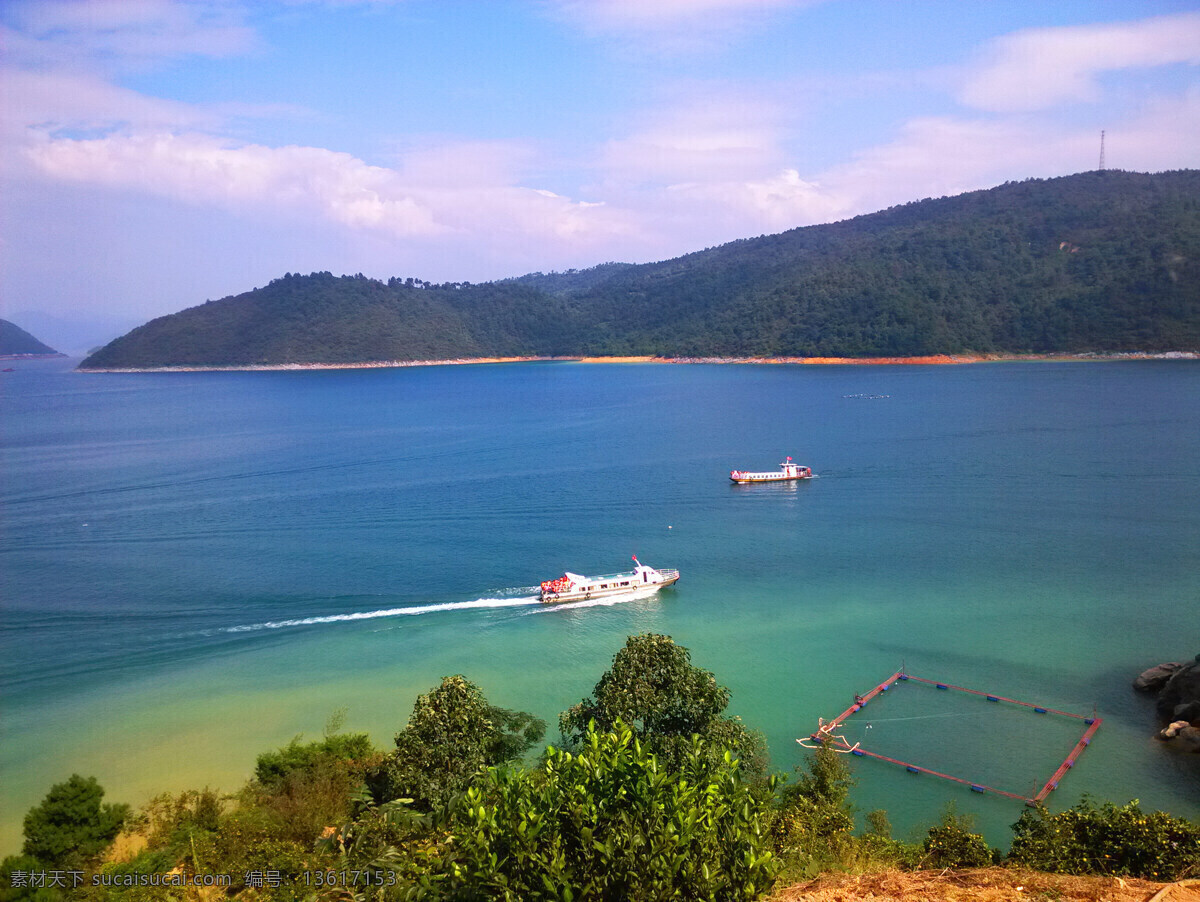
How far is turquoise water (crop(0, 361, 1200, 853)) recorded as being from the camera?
18.9 m

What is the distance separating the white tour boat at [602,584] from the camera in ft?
89.2

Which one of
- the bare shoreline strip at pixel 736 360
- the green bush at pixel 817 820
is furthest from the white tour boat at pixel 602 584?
the bare shoreline strip at pixel 736 360

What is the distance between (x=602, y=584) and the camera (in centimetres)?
2800

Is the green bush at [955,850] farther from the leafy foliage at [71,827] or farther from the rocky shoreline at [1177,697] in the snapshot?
the leafy foliage at [71,827]

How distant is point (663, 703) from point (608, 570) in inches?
697

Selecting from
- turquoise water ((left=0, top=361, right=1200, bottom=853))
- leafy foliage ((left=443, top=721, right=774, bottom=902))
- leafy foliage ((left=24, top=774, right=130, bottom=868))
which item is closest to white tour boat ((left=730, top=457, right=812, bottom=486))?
turquoise water ((left=0, top=361, right=1200, bottom=853))

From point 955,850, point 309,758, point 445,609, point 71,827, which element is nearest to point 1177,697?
point 955,850

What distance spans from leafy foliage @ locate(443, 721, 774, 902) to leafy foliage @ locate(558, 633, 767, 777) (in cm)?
482

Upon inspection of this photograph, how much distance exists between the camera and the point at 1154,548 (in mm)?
30344

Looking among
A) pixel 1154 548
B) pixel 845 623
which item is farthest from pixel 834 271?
pixel 845 623

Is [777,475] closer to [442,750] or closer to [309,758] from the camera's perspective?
[309,758]

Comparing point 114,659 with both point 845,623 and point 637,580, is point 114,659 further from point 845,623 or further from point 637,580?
point 845,623

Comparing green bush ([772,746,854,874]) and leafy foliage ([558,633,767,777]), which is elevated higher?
leafy foliage ([558,633,767,777])

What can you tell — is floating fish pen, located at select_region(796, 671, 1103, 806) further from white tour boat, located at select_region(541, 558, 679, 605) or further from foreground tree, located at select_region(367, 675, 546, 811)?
white tour boat, located at select_region(541, 558, 679, 605)
